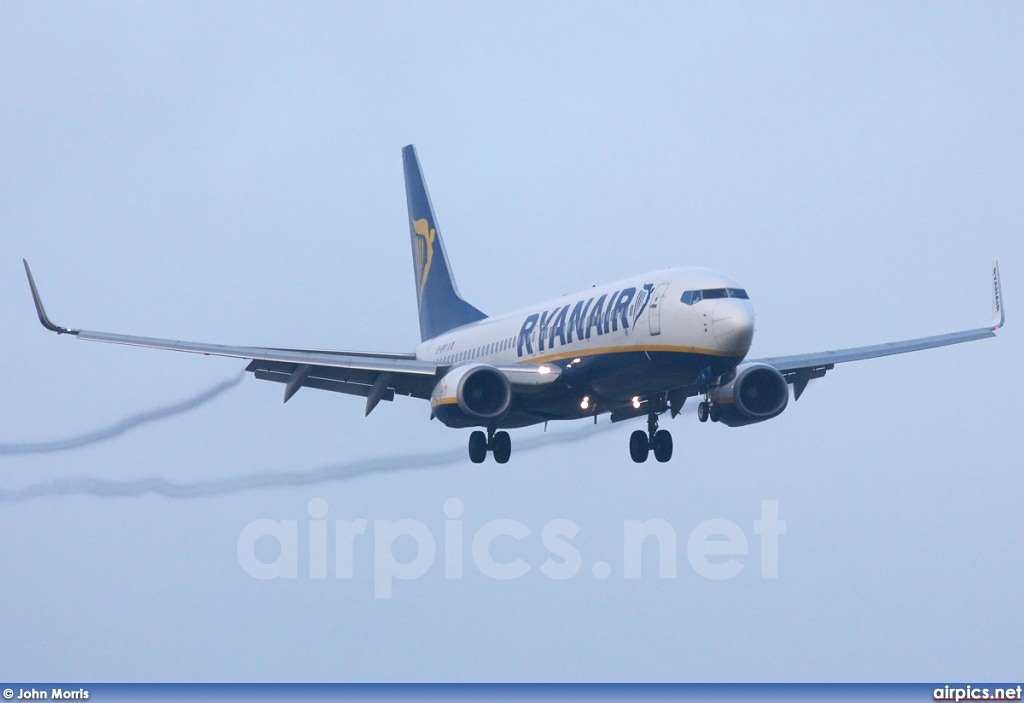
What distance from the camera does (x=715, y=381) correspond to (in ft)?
125

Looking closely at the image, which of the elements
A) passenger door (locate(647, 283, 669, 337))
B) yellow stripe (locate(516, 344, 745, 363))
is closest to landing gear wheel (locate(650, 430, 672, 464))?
yellow stripe (locate(516, 344, 745, 363))

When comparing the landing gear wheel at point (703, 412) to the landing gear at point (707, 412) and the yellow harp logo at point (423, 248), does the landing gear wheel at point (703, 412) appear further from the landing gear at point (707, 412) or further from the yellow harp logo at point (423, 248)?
the yellow harp logo at point (423, 248)

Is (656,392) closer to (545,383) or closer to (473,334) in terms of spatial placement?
(545,383)

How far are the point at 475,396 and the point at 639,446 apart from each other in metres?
5.16

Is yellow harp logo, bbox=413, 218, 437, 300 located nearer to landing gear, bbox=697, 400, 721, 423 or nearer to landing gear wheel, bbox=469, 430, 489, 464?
landing gear wheel, bbox=469, 430, 489, 464

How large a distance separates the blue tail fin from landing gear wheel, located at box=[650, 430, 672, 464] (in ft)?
34.5

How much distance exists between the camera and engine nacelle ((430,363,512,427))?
40.4 m

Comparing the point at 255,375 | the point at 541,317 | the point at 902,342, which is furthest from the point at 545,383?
the point at 902,342

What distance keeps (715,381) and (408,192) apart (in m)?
24.2

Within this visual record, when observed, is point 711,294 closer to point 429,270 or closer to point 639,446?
point 639,446

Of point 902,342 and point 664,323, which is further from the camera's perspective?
point 902,342

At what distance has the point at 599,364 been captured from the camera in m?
39.2

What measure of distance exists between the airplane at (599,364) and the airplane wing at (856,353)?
0.04m

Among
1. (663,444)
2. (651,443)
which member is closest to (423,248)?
(651,443)
